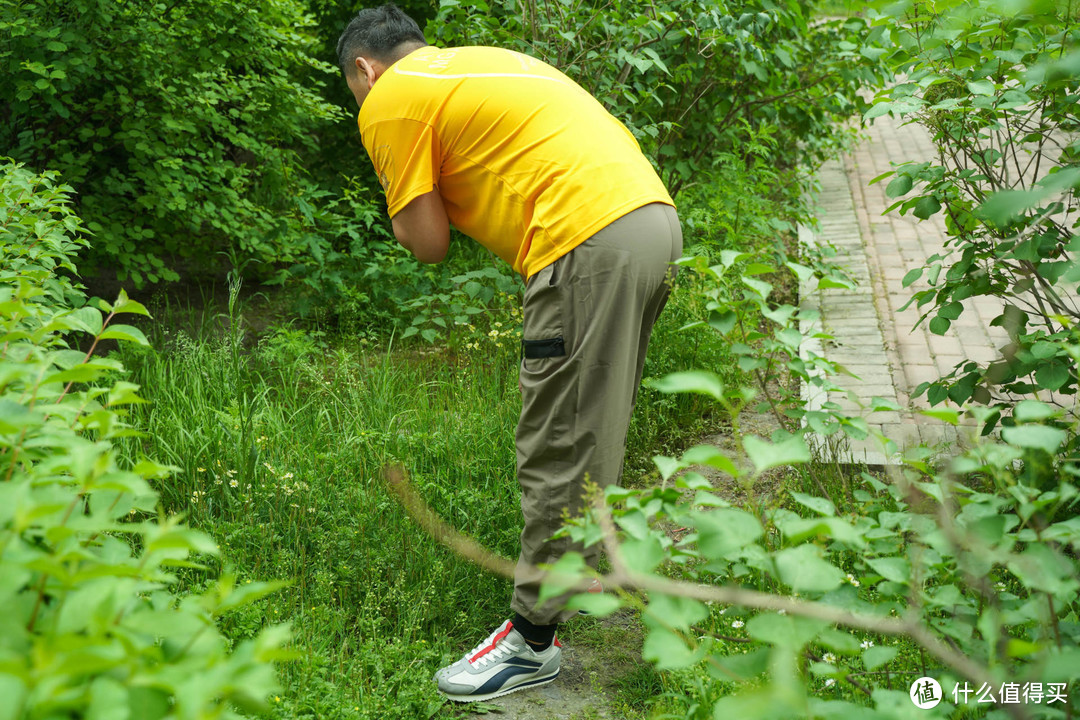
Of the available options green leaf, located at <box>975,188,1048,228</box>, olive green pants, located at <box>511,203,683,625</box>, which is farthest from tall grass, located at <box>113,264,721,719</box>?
green leaf, located at <box>975,188,1048,228</box>

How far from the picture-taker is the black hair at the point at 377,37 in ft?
8.33

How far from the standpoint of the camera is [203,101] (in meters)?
4.54

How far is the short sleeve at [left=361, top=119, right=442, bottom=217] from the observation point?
2.30m

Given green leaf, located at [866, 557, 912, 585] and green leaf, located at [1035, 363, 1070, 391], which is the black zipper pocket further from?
green leaf, located at [1035, 363, 1070, 391]

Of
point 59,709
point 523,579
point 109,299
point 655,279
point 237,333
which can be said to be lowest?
point 109,299

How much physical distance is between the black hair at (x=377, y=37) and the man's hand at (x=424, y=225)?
0.51 m

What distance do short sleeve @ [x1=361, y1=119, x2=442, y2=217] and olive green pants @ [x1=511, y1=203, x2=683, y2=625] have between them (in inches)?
16.5

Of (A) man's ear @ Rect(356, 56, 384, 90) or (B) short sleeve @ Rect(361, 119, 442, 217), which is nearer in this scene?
(B) short sleeve @ Rect(361, 119, 442, 217)

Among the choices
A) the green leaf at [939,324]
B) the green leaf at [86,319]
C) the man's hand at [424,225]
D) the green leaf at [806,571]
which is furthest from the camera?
the green leaf at [939,324]

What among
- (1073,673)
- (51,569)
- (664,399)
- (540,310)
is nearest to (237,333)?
(664,399)

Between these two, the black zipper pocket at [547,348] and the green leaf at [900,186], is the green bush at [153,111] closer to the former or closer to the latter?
the black zipper pocket at [547,348]

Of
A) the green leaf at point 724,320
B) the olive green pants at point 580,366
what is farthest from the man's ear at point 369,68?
the green leaf at point 724,320

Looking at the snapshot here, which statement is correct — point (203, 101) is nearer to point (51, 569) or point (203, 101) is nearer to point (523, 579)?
point (523, 579)

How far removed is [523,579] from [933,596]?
1.32m
